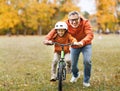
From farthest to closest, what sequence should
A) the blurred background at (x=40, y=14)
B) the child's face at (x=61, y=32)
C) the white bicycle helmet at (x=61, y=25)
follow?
1. the blurred background at (x=40, y=14)
2. the child's face at (x=61, y=32)
3. the white bicycle helmet at (x=61, y=25)

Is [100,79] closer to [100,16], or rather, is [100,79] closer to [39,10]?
[39,10]

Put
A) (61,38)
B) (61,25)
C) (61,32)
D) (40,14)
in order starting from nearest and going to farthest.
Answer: (61,25), (61,32), (61,38), (40,14)

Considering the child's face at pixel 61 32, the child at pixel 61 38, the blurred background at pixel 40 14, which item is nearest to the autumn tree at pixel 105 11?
the blurred background at pixel 40 14

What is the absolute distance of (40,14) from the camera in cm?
6994

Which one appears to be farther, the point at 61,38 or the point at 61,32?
the point at 61,38

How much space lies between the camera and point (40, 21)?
72.0 metres

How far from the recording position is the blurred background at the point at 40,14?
68188mm

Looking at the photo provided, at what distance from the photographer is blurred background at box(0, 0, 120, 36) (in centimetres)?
6819

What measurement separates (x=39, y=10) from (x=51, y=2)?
4.15 m

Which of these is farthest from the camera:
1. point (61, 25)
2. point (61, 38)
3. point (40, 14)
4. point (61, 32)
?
point (40, 14)

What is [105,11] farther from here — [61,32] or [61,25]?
[61,25]

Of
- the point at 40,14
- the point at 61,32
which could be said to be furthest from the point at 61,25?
the point at 40,14

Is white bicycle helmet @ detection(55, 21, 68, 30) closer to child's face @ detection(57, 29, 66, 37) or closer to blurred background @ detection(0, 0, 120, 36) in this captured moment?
child's face @ detection(57, 29, 66, 37)

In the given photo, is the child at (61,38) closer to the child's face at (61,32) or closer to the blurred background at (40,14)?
the child's face at (61,32)
